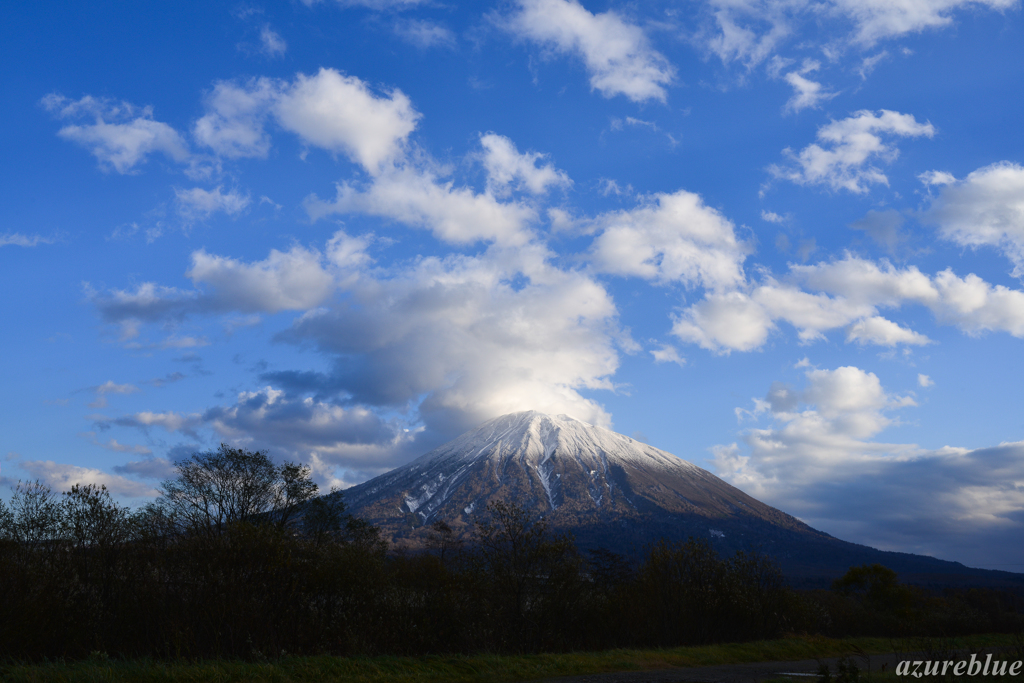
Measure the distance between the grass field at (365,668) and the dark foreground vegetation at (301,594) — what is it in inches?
96.3

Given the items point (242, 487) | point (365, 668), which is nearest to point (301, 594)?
point (365, 668)

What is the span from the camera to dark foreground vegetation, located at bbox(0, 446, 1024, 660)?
18.2 m

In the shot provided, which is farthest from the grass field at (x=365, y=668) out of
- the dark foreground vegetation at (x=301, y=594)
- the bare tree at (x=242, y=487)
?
the bare tree at (x=242, y=487)

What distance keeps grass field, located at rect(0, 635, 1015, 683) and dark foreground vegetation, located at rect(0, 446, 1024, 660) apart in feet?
8.02

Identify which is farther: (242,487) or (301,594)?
(242,487)

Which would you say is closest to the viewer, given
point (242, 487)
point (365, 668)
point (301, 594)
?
point (365, 668)

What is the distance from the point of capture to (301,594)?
1956 cm

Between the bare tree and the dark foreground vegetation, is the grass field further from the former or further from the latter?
the bare tree

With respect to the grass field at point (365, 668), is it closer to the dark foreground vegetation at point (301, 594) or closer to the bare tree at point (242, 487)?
the dark foreground vegetation at point (301, 594)

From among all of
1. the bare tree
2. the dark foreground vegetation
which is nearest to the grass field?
the dark foreground vegetation

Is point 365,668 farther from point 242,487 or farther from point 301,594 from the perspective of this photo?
point 242,487

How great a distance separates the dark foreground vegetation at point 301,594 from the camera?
715 inches

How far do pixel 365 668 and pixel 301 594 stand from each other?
559 centimetres

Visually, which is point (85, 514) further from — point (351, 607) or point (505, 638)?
point (505, 638)
